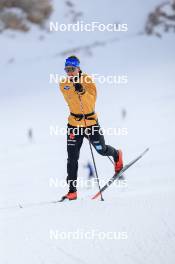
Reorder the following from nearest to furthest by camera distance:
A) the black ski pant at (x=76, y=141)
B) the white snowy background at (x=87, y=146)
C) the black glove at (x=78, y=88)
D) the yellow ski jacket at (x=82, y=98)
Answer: the white snowy background at (x=87, y=146) → the black glove at (x=78, y=88) → the yellow ski jacket at (x=82, y=98) → the black ski pant at (x=76, y=141)

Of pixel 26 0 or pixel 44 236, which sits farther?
pixel 26 0

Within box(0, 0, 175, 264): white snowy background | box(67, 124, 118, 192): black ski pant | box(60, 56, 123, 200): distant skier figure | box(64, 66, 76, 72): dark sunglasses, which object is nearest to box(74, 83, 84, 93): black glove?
box(60, 56, 123, 200): distant skier figure

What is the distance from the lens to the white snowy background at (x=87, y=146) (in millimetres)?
4895

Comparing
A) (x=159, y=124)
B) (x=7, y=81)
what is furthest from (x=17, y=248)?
(x=7, y=81)

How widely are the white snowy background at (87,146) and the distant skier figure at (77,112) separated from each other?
0.60 m

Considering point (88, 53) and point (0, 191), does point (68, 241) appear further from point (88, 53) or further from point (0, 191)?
point (88, 53)

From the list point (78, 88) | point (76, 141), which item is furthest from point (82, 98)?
point (76, 141)

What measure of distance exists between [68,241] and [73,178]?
6.34 ft

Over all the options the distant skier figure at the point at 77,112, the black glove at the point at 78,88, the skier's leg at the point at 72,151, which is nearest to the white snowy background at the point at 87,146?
the skier's leg at the point at 72,151

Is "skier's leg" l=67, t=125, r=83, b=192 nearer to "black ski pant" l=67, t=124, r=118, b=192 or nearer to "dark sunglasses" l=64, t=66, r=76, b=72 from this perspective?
"black ski pant" l=67, t=124, r=118, b=192

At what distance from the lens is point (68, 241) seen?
4.91 meters

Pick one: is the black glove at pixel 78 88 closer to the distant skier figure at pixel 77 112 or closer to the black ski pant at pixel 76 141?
the distant skier figure at pixel 77 112

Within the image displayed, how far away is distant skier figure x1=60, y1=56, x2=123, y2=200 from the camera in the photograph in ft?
20.5

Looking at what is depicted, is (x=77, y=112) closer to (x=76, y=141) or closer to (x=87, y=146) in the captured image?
(x=76, y=141)
